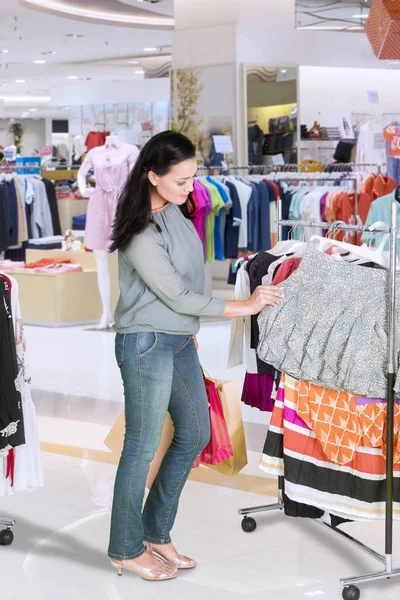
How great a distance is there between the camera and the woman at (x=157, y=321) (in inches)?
125

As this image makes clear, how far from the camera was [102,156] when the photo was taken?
8.78 m

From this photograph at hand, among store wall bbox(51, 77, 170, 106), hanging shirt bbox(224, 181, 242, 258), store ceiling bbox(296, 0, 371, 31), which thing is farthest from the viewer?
store wall bbox(51, 77, 170, 106)

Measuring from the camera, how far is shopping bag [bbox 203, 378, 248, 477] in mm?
3732

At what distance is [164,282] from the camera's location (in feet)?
10.3

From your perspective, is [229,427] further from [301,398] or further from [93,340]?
[93,340]

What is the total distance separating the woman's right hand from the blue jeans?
245 millimetres

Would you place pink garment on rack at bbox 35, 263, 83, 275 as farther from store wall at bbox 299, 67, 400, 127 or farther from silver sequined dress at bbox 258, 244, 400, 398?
silver sequined dress at bbox 258, 244, 400, 398

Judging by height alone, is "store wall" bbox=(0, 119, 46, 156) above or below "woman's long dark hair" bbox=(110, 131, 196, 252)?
above

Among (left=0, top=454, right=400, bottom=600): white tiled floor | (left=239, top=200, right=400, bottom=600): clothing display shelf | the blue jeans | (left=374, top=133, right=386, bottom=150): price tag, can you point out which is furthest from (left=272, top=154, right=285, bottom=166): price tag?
the blue jeans

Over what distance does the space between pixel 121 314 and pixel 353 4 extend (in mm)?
10246

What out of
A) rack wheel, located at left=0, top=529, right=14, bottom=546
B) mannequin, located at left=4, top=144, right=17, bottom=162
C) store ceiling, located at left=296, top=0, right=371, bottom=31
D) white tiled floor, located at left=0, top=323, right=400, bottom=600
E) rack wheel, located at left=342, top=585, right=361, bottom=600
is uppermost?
store ceiling, located at left=296, top=0, right=371, bottom=31

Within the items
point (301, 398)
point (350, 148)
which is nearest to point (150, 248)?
point (301, 398)

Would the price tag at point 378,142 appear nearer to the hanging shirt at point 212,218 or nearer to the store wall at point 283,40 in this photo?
A: the store wall at point 283,40

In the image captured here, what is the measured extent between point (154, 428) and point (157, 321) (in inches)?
13.9
